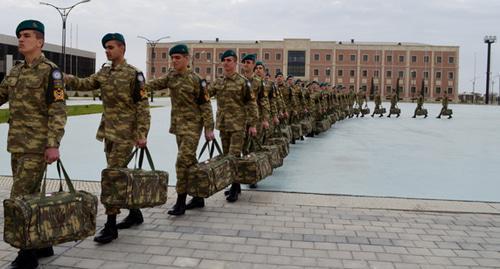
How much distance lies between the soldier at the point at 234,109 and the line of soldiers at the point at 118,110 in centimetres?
1

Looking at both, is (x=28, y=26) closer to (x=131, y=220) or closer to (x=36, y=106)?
(x=36, y=106)

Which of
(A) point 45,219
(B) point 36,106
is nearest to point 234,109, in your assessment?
(B) point 36,106

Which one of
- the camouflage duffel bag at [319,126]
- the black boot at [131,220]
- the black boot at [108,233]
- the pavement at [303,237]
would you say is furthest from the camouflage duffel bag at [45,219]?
the camouflage duffel bag at [319,126]

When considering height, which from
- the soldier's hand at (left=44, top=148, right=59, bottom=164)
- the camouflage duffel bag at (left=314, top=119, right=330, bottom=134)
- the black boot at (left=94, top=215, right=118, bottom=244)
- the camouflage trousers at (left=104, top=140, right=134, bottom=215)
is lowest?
the black boot at (left=94, top=215, right=118, bottom=244)

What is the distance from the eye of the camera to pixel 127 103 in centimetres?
550

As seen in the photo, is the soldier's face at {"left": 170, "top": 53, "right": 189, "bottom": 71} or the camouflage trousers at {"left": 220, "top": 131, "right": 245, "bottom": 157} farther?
the camouflage trousers at {"left": 220, "top": 131, "right": 245, "bottom": 157}

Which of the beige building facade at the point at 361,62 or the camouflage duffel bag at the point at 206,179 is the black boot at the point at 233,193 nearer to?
the camouflage duffel bag at the point at 206,179

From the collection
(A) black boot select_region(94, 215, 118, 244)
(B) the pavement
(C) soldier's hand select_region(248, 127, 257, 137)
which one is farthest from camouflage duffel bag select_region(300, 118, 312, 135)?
(A) black boot select_region(94, 215, 118, 244)

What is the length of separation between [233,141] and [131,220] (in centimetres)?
214

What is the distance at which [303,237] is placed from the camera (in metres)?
5.41

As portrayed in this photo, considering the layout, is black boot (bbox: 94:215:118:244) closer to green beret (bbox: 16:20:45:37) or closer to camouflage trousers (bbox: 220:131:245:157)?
green beret (bbox: 16:20:45:37)

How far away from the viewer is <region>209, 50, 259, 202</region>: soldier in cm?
735

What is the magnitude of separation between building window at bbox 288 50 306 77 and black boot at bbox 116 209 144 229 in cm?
9666

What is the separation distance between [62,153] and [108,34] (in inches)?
251
